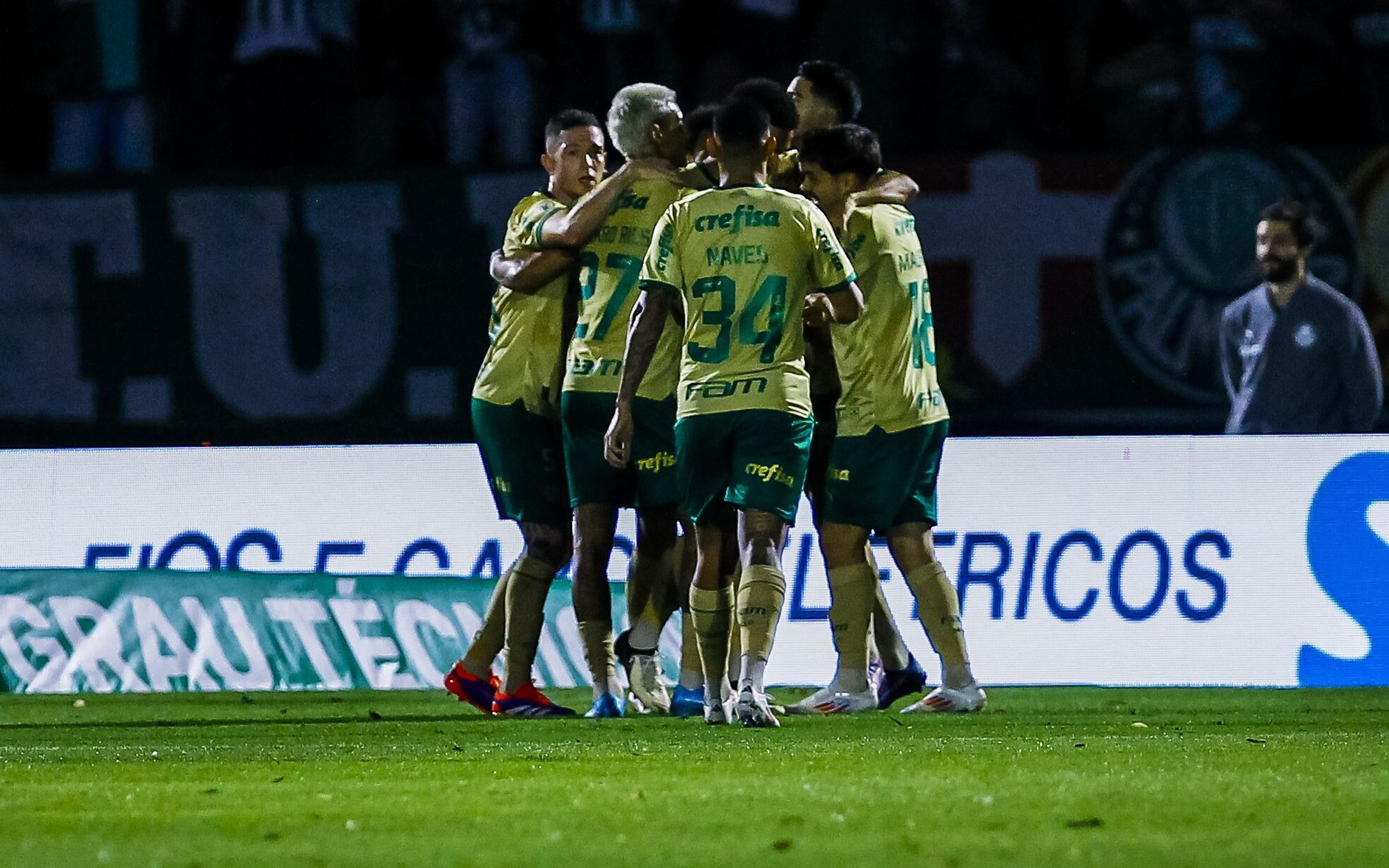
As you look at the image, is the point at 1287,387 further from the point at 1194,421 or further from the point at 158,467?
the point at 158,467

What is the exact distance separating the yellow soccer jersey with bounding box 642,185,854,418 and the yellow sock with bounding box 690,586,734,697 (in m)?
0.55

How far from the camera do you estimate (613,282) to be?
739 centimetres

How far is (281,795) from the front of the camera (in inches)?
182

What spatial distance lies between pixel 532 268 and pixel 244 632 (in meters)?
2.80

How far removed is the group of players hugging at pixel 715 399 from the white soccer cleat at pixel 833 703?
0.4 inches

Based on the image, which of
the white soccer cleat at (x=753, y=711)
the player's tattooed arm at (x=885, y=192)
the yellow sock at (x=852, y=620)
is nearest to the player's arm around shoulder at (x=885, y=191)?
the player's tattooed arm at (x=885, y=192)

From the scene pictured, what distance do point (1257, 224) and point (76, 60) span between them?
6106 millimetres

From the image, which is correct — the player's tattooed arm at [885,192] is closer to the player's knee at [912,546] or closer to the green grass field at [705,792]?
the player's knee at [912,546]

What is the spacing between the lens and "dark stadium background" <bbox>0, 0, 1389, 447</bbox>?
37.0ft

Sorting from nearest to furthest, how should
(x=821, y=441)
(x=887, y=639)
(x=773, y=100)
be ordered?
(x=773, y=100) < (x=821, y=441) < (x=887, y=639)

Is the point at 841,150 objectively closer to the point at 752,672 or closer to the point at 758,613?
the point at 758,613

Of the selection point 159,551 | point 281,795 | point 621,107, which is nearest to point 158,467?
point 159,551

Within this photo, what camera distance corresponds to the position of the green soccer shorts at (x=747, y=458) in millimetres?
6500

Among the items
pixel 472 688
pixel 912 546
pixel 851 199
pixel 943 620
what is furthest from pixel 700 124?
pixel 472 688
